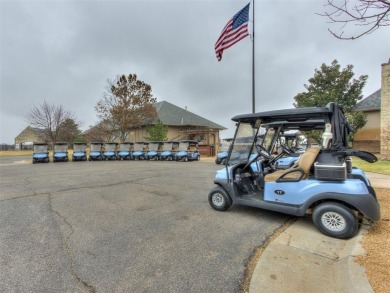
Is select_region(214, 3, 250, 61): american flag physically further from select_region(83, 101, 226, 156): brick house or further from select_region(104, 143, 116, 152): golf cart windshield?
select_region(83, 101, 226, 156): brick house

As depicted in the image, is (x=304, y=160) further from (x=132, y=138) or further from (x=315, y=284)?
(x=132, y=138)

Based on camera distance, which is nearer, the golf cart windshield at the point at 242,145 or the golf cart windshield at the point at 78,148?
the golf cart windshield at the point at 242,145

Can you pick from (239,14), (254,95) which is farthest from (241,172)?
(239,14)

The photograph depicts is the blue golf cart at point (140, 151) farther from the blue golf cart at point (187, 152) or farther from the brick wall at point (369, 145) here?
→ the brick wall at point (369, 145)

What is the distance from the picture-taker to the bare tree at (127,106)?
2905 centimetres

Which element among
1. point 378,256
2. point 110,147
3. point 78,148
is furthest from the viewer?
point 110,147

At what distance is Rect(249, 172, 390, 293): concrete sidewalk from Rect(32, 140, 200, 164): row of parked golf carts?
15861 mm

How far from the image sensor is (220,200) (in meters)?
4.97

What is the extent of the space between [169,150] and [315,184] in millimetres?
17385

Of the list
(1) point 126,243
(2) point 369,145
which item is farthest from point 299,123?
(2) point 369,145

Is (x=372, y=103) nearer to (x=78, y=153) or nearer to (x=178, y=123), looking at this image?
(x=178, y=123)

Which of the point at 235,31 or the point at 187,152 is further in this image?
the point at 187,152

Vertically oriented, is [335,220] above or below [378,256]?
above

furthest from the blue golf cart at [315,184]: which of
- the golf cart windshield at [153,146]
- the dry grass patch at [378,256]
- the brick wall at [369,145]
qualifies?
the brick wall at [369,145]
